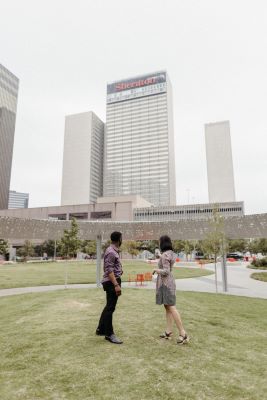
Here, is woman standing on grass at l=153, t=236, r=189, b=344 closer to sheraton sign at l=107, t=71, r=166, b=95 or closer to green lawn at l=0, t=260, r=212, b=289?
green lawn at l=0, t=260, r=212, b=289

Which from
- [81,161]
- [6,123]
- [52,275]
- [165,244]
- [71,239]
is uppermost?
[6,123]

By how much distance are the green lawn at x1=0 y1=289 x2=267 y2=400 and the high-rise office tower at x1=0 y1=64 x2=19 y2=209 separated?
13722cm

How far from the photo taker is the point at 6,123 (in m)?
132

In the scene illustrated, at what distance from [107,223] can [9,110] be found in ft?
460

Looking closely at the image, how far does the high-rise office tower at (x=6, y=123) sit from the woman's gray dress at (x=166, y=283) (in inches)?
5457

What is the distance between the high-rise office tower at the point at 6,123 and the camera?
130 metres

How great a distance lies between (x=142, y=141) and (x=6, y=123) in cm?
7551

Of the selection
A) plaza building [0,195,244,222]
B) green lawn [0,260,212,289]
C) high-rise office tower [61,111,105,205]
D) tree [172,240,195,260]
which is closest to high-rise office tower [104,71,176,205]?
high-rise office tower [61,111,105,205]

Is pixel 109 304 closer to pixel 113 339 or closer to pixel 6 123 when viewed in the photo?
pixel 113 339

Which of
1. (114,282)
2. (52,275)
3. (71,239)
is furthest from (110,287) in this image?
(52,275)

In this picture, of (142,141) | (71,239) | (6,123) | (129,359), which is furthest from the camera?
(142,141)

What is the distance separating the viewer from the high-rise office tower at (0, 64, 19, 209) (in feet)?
425

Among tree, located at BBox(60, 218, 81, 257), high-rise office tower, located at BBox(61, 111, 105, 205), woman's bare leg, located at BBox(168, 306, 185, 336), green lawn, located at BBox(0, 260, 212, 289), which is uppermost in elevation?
high-rise office tower, located at BBox(61, 111, 105, 205)

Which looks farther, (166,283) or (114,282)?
(166,283)
